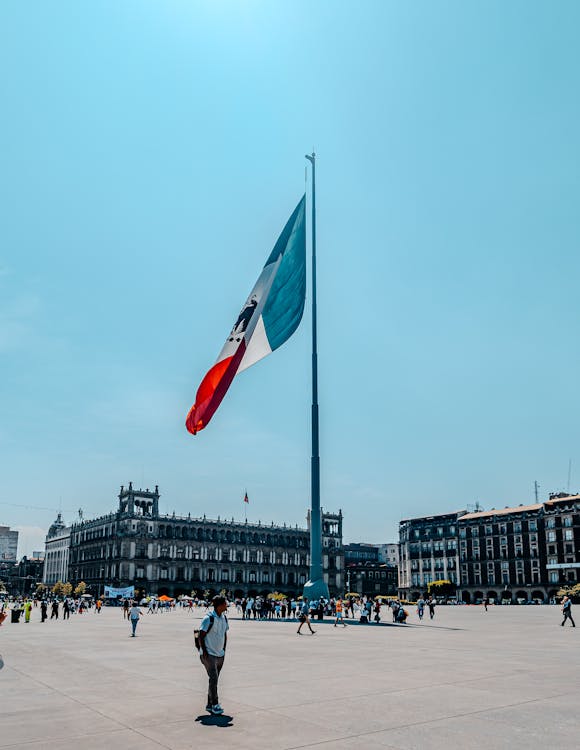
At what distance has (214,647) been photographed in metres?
9.37

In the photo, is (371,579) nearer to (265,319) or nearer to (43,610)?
(43,610)

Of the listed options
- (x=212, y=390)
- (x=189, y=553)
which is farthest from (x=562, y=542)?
(x=212, y=390)

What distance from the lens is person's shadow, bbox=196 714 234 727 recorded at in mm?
8477

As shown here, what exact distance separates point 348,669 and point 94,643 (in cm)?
1114

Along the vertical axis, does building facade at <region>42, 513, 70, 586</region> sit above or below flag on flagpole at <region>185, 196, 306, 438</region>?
below

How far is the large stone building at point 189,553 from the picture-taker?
124 metres

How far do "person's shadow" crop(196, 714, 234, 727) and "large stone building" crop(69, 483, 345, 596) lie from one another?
119 metres

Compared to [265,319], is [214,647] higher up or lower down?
lower down

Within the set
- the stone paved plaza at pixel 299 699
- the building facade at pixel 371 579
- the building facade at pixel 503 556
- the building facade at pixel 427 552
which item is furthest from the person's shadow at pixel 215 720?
the building facade at pixel 371 579

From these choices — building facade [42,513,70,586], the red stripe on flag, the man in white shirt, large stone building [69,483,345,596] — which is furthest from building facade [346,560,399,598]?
the man in white shirt

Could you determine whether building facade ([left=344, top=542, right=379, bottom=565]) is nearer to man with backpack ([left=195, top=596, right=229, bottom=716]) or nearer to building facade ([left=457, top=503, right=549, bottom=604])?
building facade ([left=457, top=503, right=549, bottom=604])

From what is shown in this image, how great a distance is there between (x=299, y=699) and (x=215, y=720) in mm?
1896

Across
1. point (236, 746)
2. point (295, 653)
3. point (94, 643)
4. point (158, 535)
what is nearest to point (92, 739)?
point (236, 746)

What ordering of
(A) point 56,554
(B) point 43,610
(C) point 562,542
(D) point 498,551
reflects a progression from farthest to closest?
(A) point 56,554, (D) point 498,551, (C) point 562,542, (B) point 43,610
